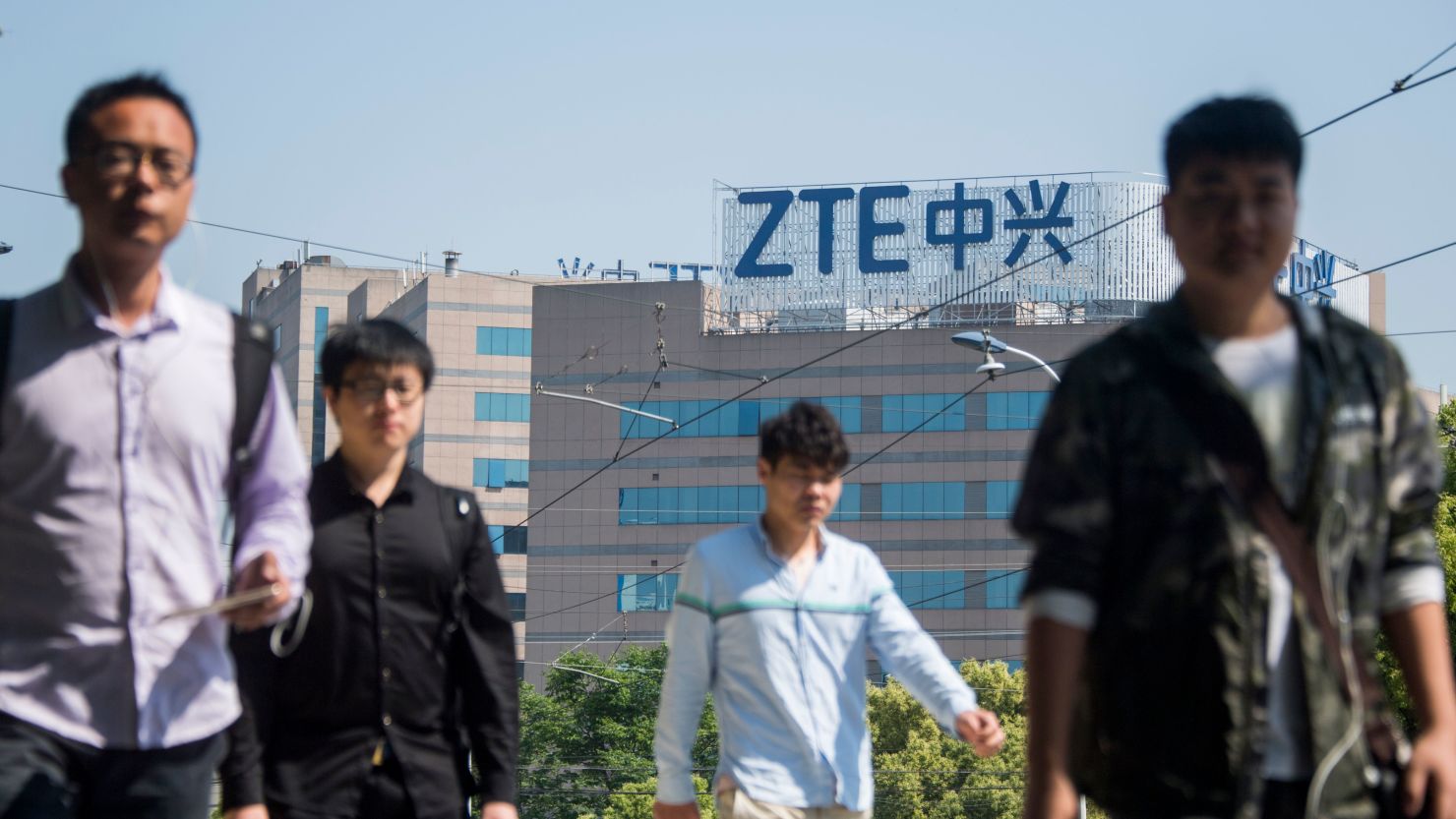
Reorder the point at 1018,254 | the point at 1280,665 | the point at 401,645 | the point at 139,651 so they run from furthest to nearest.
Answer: the point at 1018,254, the point at 401,645, the point at 139,651, the point at 1280,665

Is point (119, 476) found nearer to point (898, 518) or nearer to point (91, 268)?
point (91, 268)

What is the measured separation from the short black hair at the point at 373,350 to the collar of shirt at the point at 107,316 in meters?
1.43

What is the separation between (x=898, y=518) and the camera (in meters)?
85.2

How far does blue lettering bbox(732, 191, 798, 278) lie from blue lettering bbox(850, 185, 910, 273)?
312 centimetres

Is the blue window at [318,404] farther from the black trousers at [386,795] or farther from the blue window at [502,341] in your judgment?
the black trousers at [386,795]

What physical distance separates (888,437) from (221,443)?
82446mm

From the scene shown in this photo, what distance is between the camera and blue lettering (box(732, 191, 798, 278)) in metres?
86.8

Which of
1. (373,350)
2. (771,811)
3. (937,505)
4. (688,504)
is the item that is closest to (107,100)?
(373,350)

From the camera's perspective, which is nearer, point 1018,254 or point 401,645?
point 401,645

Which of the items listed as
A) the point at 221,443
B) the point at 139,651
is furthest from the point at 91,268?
the point at 139,651

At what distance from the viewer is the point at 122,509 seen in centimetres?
373

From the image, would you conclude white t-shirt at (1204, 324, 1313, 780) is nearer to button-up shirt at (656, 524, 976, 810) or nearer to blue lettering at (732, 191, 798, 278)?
button-up shirt at (656, 524, 976, 810)

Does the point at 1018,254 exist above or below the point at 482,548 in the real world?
above

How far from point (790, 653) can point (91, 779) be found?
2.82 m
